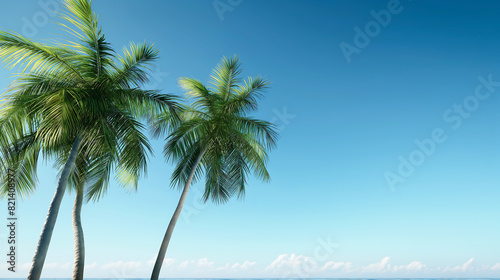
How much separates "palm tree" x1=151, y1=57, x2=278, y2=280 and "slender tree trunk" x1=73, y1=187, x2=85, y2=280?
2963 mm

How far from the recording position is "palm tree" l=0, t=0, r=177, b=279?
8.64 meters

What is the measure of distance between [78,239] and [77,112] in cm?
415

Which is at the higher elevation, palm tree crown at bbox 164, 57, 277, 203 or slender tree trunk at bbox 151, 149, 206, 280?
palm tree crown at bbox 164, 57, 277, 203

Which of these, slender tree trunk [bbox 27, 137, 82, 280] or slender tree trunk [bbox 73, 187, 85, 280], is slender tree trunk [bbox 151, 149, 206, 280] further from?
slender tree trunk [bbox 27, 137, 82, 280]

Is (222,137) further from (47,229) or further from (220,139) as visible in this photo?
(47,229)

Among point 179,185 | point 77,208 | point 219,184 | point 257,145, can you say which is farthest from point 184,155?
point 77,208

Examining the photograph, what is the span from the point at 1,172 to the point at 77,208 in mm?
2984

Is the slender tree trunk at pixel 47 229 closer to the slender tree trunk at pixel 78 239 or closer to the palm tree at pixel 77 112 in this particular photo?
the palm tree at pixel 77 112

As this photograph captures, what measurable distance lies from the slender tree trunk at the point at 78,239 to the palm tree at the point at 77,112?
3cm

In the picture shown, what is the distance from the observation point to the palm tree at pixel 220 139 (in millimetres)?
12633

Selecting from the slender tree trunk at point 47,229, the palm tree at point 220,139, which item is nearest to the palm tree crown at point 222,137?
the palm tree at point 220,139

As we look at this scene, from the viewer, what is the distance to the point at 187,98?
13.8 meters

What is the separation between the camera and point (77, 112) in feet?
29.6

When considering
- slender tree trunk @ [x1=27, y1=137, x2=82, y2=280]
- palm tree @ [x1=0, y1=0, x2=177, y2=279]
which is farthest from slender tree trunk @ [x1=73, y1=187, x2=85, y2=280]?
slender tree trunk @ [x1=27, y1=137, x2=82, y2=280]
